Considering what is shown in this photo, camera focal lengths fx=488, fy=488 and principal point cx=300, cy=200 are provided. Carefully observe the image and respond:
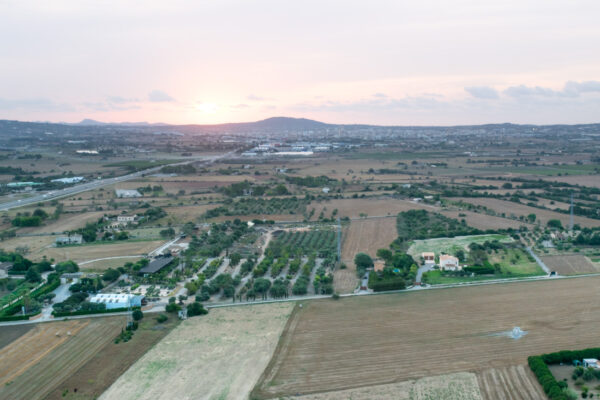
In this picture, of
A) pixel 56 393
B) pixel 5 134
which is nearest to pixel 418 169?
pixel 56 393

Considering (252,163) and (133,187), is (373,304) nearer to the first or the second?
(133,187)

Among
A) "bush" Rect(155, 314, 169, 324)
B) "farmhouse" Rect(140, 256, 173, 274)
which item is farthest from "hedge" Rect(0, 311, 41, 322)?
"farmhouse" Rect(140, 256, 173, 274)

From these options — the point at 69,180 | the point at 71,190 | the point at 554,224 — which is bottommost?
the point at 71,190

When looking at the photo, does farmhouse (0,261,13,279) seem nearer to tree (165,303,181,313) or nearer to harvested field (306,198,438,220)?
tree (165,303,181,313)

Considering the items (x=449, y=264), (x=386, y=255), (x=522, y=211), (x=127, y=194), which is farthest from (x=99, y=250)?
(x=522, y=211)

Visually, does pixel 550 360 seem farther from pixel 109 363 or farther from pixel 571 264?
pixel 109 363

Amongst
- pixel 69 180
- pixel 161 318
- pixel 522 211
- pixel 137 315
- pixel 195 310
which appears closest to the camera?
pixel 161 318
